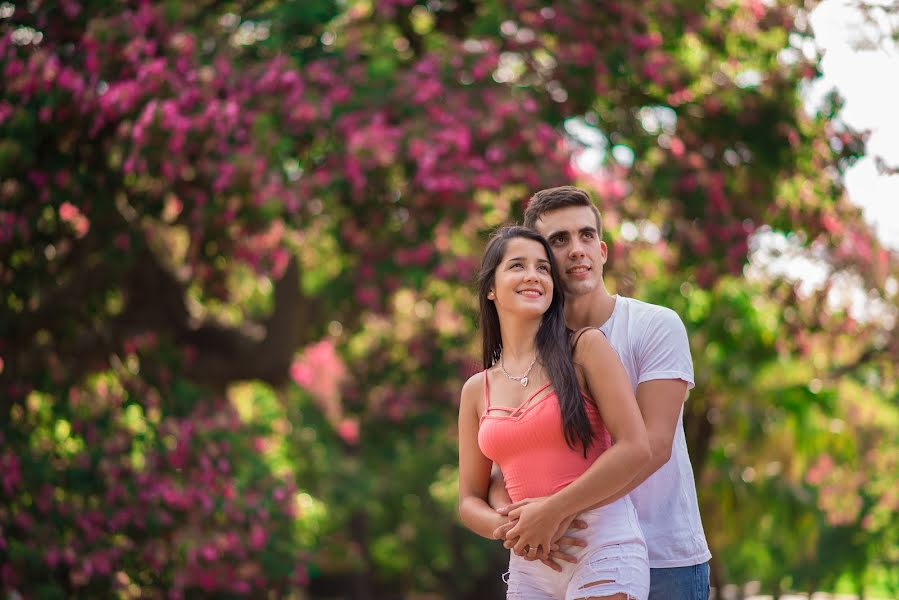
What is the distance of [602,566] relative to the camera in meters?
2.80

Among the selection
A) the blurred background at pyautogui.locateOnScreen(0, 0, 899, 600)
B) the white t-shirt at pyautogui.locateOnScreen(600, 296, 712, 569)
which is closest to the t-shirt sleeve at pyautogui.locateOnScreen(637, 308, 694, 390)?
the white t-shirt at pyautogui.locateOnScreen(600, 296, 712, 569)

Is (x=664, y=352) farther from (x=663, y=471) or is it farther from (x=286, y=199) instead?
(x=286, y=199)

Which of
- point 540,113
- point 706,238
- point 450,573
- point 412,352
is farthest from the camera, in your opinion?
point 450,573

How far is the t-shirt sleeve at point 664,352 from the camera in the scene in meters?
3.02

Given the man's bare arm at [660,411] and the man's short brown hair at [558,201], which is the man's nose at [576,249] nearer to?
the man's short brown hair at [558,201]

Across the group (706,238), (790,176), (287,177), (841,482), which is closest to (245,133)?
(287,177)

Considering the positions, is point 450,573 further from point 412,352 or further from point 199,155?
point 199,155

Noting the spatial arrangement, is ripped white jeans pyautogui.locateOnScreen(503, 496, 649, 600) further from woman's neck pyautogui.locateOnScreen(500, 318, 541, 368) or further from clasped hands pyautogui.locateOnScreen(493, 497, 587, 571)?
woman's neck pyautogui.locateOnScreen(500, 318, 541, 368)

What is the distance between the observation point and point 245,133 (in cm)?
699

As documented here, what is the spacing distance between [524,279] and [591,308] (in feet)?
0.88

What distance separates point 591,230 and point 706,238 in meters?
5.27

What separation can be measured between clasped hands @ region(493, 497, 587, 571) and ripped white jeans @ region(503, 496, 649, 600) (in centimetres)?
2

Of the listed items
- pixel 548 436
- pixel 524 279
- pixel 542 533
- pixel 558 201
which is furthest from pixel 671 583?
pixel 558 201

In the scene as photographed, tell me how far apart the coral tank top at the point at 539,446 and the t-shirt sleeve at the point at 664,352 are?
0.67 feet
